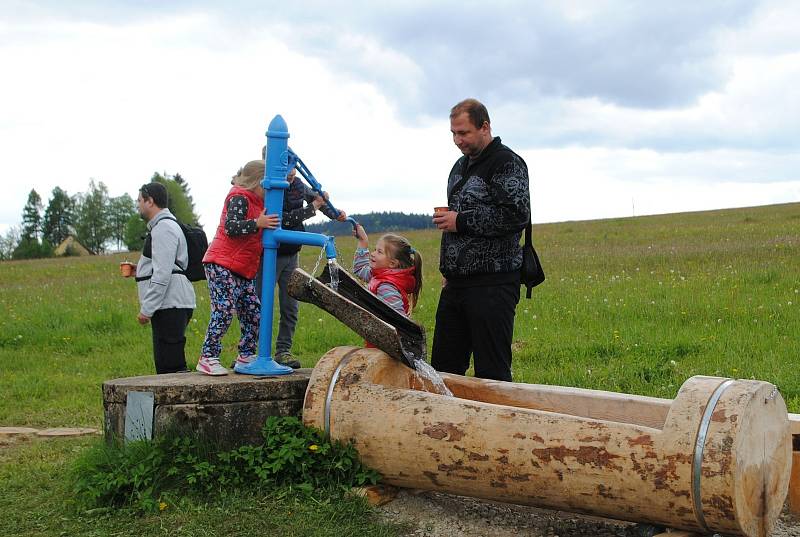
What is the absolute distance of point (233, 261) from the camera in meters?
5.76

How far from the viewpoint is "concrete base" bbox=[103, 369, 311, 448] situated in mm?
5168

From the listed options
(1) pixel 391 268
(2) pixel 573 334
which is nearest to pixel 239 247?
(1) pixel 391 268

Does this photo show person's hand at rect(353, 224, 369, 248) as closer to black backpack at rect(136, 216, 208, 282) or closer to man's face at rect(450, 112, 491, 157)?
man's face at rect(450, 112, 491, 157)

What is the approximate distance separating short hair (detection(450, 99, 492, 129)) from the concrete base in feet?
6.20

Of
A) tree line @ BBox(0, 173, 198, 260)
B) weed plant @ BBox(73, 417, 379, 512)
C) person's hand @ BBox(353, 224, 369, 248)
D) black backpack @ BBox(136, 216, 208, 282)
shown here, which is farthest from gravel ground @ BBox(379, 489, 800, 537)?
tree line @ BBox(0, 173, 198, 260)

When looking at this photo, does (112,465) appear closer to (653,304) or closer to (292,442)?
(292,442)

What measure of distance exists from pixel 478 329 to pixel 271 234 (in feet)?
4.57

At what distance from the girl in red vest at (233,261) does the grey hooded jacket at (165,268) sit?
102 cm

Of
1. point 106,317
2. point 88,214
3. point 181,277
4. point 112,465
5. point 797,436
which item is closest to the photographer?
point 797,436

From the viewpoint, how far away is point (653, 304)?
11.0m

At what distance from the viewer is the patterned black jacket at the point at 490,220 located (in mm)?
5449

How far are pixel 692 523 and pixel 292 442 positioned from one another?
2110 millimetres

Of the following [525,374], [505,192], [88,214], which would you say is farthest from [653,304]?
[88,214]

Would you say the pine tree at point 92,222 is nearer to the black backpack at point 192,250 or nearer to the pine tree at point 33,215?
the pine tree at point 33,215
